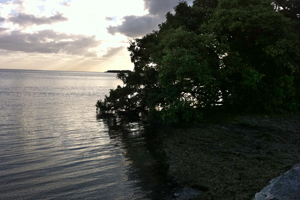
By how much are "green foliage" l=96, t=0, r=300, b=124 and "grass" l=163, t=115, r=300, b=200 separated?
3091 mm

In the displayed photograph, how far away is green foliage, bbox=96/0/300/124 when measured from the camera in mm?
24266

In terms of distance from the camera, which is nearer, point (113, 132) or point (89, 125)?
point (113, 132)

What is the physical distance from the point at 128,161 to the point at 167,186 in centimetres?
476

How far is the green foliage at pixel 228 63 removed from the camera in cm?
2427

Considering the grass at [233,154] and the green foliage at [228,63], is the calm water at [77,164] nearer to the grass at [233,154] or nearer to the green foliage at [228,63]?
the grass at [233,154]

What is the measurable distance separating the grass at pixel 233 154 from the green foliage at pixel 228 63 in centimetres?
309

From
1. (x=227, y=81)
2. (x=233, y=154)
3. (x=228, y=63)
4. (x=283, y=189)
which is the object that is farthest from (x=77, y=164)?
(x=227, y=81)

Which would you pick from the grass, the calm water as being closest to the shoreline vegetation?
the grass

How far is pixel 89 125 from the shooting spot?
2994 cm

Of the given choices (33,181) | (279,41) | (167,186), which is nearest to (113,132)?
(33,181)

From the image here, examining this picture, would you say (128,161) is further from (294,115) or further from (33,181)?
(294,115)

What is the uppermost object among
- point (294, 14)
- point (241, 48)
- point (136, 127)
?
point (294, 14)

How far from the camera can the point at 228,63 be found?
25.8 metres

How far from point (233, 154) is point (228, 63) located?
13.0 metres
